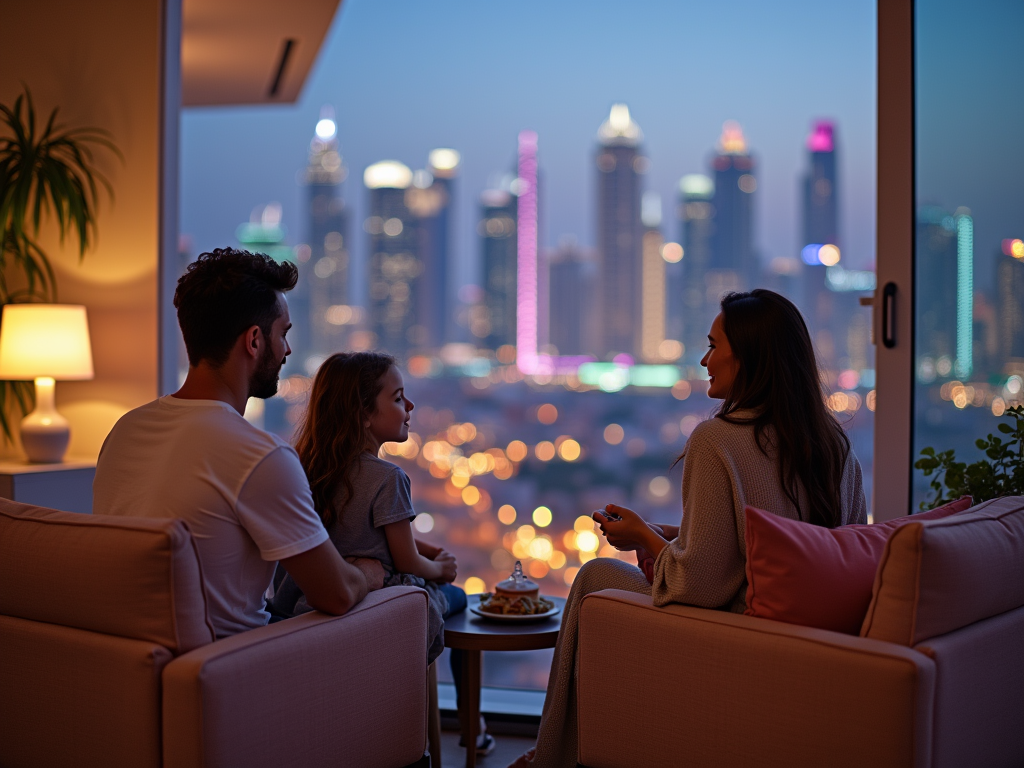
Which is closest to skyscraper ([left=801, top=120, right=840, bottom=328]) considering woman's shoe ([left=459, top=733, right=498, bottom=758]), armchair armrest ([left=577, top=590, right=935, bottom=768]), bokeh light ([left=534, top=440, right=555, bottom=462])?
woman's shoe ([left=459, top=733, right=498, bottom=758])

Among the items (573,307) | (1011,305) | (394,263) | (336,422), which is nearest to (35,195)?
(336,422)

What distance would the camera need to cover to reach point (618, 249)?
7.61m

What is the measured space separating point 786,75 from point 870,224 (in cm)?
387

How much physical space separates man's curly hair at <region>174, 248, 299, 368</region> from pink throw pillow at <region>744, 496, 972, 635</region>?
1.06m

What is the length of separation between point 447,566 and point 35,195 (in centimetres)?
256

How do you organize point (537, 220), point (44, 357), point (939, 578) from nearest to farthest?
point (939, 578), point (44, 357), point (537, 220)

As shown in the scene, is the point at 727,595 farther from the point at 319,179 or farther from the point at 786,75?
the point at 319,179

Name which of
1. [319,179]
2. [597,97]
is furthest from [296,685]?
[597,97]

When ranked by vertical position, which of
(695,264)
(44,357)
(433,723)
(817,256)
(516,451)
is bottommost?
(433,723)

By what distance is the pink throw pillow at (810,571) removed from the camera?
1.70 m

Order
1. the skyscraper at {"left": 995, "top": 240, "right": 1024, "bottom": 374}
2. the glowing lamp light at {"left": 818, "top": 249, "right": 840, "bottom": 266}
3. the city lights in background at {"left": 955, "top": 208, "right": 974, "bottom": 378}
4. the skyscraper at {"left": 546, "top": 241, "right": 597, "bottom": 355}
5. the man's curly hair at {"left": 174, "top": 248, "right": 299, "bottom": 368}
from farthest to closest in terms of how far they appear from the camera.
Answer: the skyscraper at {"left": 546, "top": 241, "right": 597, "bottom": 355}
the glowing lamp light at {"left": 818, "top": 249, "right": 840, "bottom": 266}
the city lights in background at {"left": 955, "top": 208, "right": 974, "bottom": 378}
the skyscraper at {"left": 995, "top": 240, "right": 1024, "bottom": 374}
the man's curly hair at {"left": 174, "top": 248, "right": 299, "bottom": 368}

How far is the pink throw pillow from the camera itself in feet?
5.57

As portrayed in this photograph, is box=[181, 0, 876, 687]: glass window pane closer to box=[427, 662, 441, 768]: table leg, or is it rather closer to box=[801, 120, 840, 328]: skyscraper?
box=[801, 120, 840, 328]: skyscraper

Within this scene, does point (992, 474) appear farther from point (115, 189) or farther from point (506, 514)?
point (506, 514)
